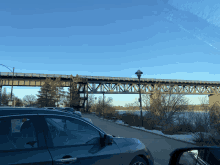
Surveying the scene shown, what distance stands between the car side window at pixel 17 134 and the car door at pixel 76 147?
26 centimetres

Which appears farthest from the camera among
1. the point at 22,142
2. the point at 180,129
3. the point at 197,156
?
the point at 180,129

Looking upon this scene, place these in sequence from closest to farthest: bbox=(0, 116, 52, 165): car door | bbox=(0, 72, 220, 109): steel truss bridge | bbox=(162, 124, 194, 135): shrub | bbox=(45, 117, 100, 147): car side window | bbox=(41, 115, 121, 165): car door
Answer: bbox=(0, 116, 52, 165): car door, bbox=(41, 115, 121, 165): car door, bbox=(45, 117, 100, 147): car side window, bbox=(162, 124, 194, 135): shrub, bbox=(0, 72, 220, 109): steel truss bridge

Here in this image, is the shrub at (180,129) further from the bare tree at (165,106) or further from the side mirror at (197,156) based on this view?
the side mirror at (197,156)

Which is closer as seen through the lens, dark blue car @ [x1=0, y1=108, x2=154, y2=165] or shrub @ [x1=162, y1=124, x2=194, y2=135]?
dark blue car @ [x1=0, y1=108, x2=154, y2=165]

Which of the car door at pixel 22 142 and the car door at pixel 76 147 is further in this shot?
the car door at pixel 76 147

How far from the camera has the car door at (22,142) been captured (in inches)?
106

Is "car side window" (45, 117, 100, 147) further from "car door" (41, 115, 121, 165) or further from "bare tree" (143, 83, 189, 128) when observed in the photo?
"bare tree" (143, 83, 189, 128)

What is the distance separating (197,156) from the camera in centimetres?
233

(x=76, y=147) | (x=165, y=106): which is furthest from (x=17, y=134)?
(x=165, y=106)

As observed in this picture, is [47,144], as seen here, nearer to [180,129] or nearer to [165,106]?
[180,129]

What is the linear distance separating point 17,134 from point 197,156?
8.93 ft

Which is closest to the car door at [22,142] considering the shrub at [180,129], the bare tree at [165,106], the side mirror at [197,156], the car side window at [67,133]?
the car side window at [67,133]

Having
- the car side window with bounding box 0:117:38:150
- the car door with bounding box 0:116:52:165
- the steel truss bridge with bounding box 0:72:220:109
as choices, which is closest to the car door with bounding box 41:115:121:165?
the car door with bounding box 0:116:52:165

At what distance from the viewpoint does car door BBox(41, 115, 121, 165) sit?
315 cm
